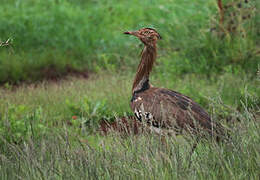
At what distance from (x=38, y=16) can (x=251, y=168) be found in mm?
7873

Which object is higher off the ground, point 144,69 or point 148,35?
point 148,35

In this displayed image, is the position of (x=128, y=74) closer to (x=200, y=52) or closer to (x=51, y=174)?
(x=200, y=52)

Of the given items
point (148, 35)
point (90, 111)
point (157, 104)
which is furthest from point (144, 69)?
point (90, 111)

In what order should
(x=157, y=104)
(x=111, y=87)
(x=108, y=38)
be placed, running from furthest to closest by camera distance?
(x=108, y=38), (x=111, y=87), (x=157, y=104)

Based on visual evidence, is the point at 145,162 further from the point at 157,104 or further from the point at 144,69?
the point at 144,69

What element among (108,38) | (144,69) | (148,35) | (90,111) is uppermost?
(148,35)

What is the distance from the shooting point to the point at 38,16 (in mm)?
10773

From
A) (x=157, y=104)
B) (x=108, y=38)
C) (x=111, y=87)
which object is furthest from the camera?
(x=108, y=38)

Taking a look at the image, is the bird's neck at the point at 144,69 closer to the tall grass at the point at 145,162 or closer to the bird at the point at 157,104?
the bird at the point at 157,104

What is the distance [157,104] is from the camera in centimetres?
509

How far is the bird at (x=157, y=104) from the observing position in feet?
15.8

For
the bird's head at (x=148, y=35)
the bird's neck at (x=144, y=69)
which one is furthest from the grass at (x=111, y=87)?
the bird's head at (x=148, y=35)

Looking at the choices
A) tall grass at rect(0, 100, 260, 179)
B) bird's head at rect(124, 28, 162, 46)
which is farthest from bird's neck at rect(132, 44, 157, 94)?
tall grass at rect(0, 100, 260, 179)

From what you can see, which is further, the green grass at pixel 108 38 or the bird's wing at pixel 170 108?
the green grass at pixel 108 38
